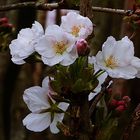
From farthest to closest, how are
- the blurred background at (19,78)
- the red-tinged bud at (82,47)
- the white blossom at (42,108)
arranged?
the blurred background at (19,78) < the white blossom at (42,108) < the red-tinged bud at (82,47)

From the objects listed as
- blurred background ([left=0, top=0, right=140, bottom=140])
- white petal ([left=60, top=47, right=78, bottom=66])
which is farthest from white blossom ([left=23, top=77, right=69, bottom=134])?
blurred background ([left=0, top=0, right=140, bottom=140])

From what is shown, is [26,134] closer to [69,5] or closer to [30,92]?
[69,5]

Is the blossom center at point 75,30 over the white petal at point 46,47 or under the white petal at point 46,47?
over

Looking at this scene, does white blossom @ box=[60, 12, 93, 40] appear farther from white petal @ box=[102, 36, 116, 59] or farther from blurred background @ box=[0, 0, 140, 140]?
blurred background @ box=[0, 0, 140, 140]

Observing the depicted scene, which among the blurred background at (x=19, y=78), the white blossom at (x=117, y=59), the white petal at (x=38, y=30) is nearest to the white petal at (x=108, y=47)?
the white blossom at (x=117, y=59)

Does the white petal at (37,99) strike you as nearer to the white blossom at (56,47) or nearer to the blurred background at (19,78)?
the white blossom at (56,47)

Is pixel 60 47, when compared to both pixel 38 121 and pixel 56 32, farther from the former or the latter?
pixel 38 121

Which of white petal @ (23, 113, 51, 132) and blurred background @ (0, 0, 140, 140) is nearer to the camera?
white petal @ (23, 113, 51, 132)

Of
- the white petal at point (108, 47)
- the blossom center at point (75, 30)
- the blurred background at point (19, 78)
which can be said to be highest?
the blossom center at point (75, 30)
